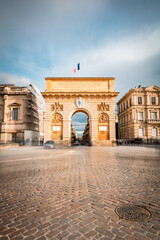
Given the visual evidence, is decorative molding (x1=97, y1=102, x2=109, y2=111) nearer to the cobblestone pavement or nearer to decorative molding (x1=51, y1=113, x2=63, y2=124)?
decorative molding (x1=51, y1=113, x2=63, y2=124)

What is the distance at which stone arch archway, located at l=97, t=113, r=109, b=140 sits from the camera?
95.0ft

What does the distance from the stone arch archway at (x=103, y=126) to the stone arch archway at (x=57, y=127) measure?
25.2 ft

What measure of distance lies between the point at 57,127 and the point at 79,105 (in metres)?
6.28

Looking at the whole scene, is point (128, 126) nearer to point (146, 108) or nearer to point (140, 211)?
point (146, 108)

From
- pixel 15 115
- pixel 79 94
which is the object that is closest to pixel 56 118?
pixel 79 94

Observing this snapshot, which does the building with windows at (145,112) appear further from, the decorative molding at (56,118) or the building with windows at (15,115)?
the building with windows at (15,115)

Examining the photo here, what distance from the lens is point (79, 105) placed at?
2911 cm

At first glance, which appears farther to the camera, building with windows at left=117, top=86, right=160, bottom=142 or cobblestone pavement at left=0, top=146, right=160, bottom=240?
building with windows at left=117, top=86, right=160, bottom=142

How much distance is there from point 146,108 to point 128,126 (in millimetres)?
6705

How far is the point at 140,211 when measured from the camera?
2.87 m

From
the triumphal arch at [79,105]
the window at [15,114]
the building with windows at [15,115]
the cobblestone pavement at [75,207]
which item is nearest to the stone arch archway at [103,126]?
the triumphal arch at [79,105]

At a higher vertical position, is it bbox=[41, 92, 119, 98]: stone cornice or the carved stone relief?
bbox=[41, 92, 119, 98]: stone cornice

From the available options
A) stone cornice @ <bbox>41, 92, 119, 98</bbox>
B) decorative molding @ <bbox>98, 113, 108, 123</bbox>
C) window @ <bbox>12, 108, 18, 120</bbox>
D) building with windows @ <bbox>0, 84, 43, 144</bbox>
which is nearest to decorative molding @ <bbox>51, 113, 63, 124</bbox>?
stone cornice @ <bbox>41, 92, 119, 98</bbox>

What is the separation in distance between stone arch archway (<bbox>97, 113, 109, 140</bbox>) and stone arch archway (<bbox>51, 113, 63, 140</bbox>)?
7.68 m
